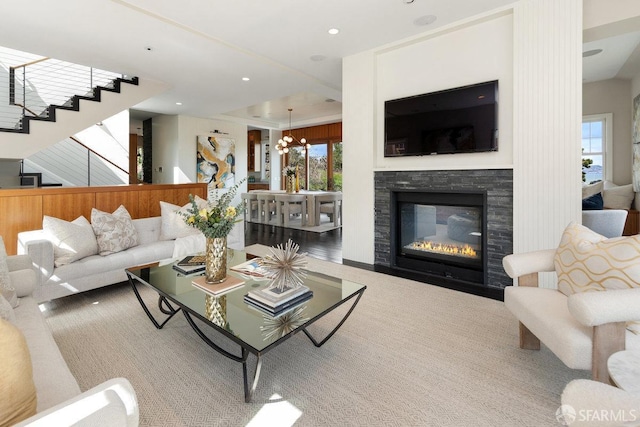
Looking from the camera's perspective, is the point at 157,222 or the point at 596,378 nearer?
the point at 596,378

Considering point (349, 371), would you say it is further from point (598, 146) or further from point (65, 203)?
point (598, 146)

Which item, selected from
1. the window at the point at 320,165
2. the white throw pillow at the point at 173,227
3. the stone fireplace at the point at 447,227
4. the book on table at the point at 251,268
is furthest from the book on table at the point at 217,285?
the window at the point at 320,165

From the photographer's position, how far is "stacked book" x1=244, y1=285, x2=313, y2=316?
1831 millimetres

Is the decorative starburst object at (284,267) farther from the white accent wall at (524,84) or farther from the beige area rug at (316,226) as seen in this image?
the beige area rug at (316,226)

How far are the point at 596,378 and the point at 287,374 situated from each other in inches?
59.6

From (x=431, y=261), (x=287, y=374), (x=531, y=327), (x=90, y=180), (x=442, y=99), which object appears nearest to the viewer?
(x=531, y=327)

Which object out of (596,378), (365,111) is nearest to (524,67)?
(365,111)

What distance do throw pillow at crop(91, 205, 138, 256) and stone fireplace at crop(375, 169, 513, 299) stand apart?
114 inches

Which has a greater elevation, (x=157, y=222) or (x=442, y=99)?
(x=442, y=99)

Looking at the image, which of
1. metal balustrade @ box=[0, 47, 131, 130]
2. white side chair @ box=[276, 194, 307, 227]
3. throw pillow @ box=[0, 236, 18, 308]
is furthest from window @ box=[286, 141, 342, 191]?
throw pillow @ box=[0, 236, 18, 308]

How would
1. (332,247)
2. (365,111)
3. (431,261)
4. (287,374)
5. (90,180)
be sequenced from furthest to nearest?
1. (90,180)
2. (332,247)
3. (365,111)
4. (431,261)
5. (287,374)

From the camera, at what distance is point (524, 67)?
2.99m

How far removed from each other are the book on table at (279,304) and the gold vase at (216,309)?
5.7 inches

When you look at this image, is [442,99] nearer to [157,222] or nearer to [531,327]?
[531,327]
